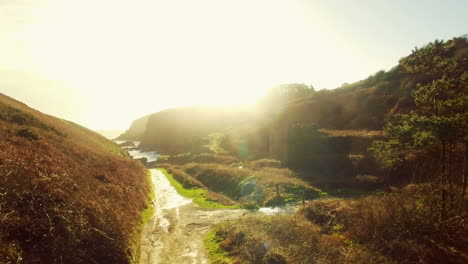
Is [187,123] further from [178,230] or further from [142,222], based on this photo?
[178,230]

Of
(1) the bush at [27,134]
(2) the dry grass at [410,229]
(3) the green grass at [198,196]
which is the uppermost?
(1) the bush at [27,134]

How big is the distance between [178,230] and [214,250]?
5308 millimetres

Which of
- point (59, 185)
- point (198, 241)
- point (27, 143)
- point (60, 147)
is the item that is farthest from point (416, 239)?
point (60, 147)

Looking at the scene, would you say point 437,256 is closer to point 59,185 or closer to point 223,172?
point 59,185

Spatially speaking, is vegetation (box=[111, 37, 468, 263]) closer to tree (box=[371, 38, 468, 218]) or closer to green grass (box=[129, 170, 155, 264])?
tree (box=[371, 38, 468, 218])

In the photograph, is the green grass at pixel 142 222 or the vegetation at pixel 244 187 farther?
the vegetation at pixel 244 187

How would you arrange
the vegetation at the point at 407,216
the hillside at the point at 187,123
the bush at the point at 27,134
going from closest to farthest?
the vegetation at the point at 407,216 < the bush at the point at 27,134 < the hillside at the point at 187,123

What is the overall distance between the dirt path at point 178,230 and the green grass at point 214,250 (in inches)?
14.1

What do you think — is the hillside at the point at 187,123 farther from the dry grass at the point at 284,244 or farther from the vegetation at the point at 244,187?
the dry grass at the point at 284,244

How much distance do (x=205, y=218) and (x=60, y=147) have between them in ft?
48.7

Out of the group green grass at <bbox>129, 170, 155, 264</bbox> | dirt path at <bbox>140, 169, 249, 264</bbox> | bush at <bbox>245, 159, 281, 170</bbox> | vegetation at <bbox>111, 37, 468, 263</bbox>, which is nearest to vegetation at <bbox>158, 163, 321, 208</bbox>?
vegetation at <bbox>111, 37, 468, 263</bbox>

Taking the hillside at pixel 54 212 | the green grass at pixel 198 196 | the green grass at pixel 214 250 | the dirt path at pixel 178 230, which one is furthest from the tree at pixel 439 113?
the green grass at pixel 198 196

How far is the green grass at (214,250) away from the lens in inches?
670

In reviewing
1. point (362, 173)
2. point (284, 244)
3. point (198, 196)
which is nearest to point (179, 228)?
point (284, 244)
